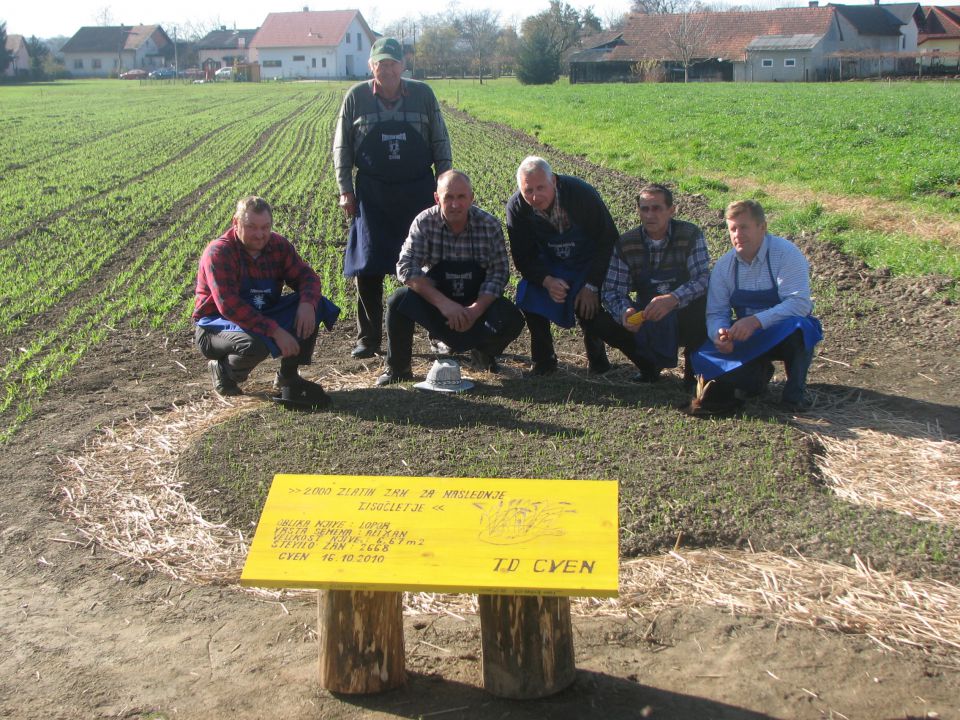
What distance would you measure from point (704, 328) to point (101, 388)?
12.5 feet

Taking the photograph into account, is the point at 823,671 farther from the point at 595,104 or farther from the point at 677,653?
the point at 595,104

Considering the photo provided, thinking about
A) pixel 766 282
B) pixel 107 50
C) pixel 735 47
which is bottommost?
pixel 766 282

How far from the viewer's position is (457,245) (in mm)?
6121

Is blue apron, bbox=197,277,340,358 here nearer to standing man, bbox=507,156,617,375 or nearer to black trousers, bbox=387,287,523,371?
black trousers, bbox=387,287,523,371

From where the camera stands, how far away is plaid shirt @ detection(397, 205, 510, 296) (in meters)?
6.07

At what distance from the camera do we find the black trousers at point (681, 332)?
19.7 feet

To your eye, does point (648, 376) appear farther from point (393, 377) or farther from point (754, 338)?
point (393, 377)

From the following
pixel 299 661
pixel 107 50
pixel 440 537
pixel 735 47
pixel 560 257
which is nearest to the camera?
pixel 440 537

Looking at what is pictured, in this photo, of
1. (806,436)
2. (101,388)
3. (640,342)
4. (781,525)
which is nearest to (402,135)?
(640,342)

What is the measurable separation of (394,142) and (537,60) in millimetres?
49537

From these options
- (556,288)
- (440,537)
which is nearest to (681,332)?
(556,288)

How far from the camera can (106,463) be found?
16.9ft

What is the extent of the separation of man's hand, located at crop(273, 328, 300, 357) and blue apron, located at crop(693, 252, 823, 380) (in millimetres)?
2270

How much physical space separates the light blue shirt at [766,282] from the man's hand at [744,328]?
5 cm
